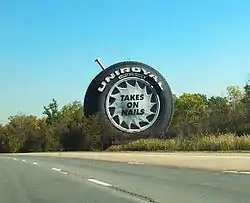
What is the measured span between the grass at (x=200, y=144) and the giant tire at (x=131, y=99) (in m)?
6.26

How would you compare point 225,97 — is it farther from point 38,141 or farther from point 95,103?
point 95,103

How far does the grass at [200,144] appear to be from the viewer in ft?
132

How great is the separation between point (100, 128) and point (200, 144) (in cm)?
2317

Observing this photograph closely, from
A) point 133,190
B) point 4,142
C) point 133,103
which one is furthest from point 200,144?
point 4,142

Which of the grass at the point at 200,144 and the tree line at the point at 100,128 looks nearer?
the grass at the point at 200,144

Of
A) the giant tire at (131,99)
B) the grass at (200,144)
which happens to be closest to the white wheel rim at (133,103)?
the giant tire at (131,99)

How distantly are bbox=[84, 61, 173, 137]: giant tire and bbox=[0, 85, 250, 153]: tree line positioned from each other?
1.55 metres

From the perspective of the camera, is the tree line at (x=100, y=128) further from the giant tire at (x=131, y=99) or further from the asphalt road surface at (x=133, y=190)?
the asphalt road surface at (x=133, y=190)

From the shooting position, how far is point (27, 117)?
140m

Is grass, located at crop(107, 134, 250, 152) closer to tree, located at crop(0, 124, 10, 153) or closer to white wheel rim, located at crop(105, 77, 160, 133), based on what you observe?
white wheel rim, located at crop(105, 77, 160, 133)

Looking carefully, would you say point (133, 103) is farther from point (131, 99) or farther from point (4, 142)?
point (4, 142)

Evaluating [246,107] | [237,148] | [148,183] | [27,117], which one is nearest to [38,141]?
[27,117]

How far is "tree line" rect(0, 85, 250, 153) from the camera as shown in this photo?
55375mm

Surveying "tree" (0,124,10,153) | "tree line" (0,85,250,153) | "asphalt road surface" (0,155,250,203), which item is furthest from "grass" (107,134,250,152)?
"tree" (0,124,10,153)
